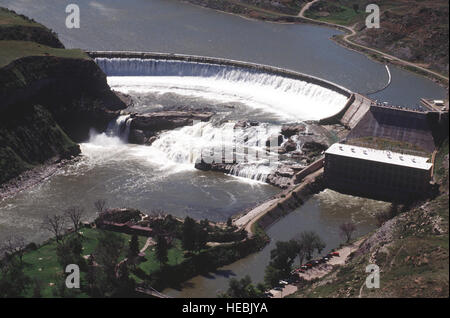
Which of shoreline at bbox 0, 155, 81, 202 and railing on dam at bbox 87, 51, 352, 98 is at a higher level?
railing on dam at bbox 87, 51, 352, 98

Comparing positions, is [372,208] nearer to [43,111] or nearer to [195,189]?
[195,189]

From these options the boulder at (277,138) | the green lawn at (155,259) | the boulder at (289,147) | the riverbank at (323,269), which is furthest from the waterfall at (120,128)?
the riverbank at (323,269)

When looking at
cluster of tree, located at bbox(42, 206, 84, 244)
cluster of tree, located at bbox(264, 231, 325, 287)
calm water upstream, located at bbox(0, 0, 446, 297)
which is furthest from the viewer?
calm water upstream, located at bbox(0, 0, 446, 297)

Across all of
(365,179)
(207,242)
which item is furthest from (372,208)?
(207,242)

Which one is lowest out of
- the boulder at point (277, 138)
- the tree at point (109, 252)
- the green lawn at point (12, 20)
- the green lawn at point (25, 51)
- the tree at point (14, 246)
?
the tree at point (14, 246)

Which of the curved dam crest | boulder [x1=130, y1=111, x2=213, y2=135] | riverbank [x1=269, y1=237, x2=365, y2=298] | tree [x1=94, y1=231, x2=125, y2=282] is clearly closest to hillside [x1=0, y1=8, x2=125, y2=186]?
boulder [x1=130, y1=111, x2=213, y2=135]

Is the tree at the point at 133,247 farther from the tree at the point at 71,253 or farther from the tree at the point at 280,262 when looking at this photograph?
the tree at the point at 280,262

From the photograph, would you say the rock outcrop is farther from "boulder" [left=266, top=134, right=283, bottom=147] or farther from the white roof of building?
the white roof of building
